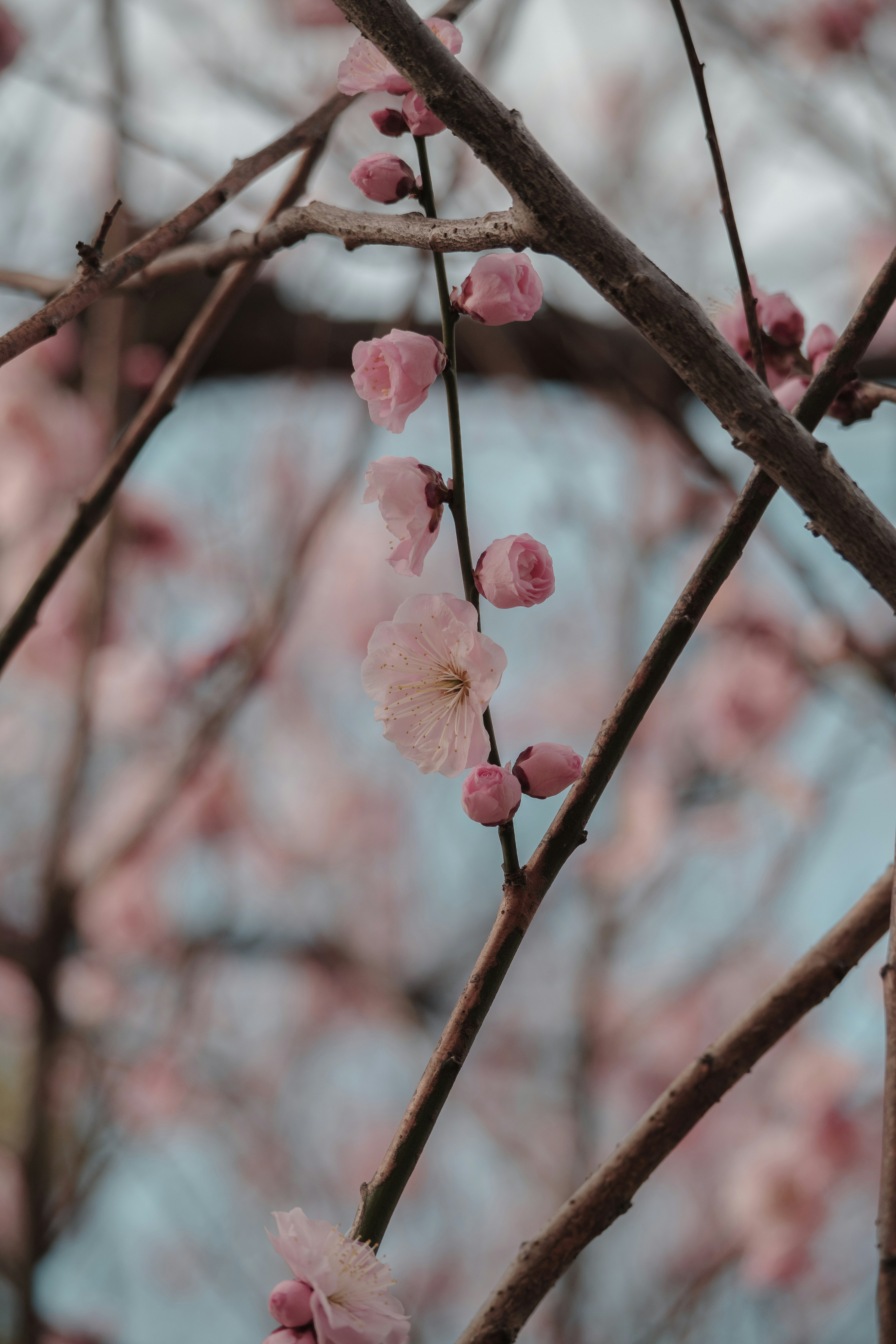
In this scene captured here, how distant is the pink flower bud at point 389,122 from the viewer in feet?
1.68

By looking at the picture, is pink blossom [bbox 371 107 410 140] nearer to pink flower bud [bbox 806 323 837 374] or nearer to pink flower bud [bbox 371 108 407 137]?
pink flower bud [bbox 371 108 407 137]

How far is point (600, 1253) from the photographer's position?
59.0 inches

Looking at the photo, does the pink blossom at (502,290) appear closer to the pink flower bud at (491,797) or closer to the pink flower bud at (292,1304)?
the pink flower bud at (491,797)

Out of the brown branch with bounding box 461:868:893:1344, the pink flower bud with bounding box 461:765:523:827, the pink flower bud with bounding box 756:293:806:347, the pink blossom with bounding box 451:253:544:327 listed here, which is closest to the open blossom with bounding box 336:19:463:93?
the pink blossom with bounding box 451:253:544:327

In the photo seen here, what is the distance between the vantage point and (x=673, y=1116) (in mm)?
498

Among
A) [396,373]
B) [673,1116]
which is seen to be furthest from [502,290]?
[673,1116]

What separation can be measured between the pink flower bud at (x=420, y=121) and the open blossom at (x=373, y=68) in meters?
0.02

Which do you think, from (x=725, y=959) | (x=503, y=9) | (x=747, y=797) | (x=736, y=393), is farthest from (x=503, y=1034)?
(x=736, y=393)

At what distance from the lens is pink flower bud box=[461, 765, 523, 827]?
393 millimetres

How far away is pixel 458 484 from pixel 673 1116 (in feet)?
1.11

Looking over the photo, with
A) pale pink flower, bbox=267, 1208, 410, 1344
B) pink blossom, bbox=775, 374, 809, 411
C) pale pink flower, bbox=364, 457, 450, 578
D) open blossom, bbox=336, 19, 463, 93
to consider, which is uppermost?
open blossom, bbox=336, 19, 463, 93

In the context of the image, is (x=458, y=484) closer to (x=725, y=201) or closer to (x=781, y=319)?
(x=725, y=201)

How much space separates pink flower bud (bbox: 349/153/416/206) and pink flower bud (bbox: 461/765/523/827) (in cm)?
29

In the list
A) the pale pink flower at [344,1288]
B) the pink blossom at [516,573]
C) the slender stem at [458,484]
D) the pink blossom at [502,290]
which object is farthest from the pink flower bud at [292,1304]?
the pink blossom at [502,290]
